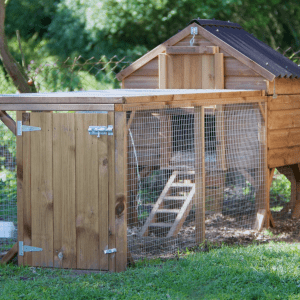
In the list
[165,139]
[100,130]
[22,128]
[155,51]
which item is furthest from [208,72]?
[22,128]

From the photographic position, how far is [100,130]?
5.62m

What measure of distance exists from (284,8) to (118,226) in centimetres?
1400

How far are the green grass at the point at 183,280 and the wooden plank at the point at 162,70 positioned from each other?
125 inches

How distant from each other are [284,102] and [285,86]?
234mm

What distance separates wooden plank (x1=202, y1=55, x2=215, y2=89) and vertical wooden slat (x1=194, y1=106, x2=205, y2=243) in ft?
4.67

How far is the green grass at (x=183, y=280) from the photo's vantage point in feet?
15.7

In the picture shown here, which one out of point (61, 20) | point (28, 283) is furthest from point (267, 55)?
point (61, 20)

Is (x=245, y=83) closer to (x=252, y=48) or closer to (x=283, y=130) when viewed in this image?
(x=252, y=48)

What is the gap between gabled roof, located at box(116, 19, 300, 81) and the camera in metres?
7.70

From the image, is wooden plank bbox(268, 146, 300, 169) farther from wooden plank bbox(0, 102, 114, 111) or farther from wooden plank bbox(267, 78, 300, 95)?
wooden plank bbox(0, 102, 114, 111)

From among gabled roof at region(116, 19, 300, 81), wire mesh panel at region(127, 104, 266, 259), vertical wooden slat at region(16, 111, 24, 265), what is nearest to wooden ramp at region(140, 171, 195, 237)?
wire mesh panel at region(127, 104, 266, 259)

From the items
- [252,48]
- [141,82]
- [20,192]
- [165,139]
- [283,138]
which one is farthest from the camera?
[141,82]

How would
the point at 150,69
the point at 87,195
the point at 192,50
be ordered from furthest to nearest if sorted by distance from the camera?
the point at 150,69 < the point at 192,50 < the point at 87,195

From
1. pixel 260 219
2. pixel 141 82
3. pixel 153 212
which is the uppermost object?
pixel 141 82
